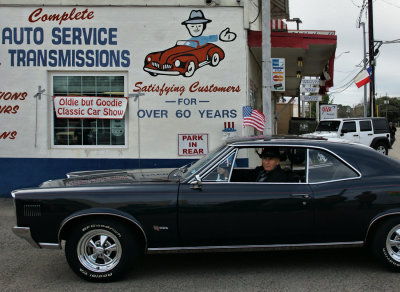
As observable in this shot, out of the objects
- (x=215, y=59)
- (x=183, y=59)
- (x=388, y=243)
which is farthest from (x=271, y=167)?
(x=183, y=59)

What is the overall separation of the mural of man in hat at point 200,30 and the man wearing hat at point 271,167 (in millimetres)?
5260

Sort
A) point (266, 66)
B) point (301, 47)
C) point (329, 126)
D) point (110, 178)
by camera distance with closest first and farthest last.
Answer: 1. point (110, 178)
2. point (266, 66)
3. point (301, 47)
4. point (329, 126)

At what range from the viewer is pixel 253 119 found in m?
9.30

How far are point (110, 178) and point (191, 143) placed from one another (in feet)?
15.6

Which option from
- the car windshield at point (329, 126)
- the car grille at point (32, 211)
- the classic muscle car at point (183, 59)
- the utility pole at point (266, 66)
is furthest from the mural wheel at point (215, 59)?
the car windshield at point (329, 126)

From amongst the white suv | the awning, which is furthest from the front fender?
the white suv

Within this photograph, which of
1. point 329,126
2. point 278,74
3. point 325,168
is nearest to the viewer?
point 325,168

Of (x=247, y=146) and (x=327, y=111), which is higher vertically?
(x=327, y=111)

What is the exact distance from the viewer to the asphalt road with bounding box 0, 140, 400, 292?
4.38 metres

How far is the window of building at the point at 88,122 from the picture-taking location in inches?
385

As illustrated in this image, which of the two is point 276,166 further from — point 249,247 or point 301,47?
point 301,47

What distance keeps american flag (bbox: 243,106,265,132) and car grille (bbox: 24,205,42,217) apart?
5.64 meters

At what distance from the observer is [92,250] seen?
448 centimetres

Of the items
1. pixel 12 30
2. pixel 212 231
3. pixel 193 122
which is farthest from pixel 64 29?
pixel 212 231
